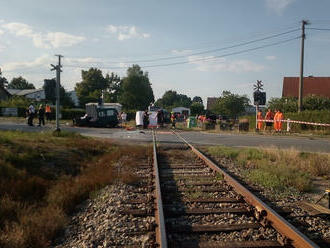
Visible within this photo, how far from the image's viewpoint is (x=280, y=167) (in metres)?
7.92

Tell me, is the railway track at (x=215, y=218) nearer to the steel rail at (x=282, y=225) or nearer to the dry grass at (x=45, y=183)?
the steel rail at (x=282, y=225)

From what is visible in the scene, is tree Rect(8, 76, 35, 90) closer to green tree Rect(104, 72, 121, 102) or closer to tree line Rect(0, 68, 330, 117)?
tree line Rect(0, 68, 330, 117)

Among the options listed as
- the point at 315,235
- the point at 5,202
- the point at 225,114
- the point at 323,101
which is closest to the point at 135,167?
the point at 5,202

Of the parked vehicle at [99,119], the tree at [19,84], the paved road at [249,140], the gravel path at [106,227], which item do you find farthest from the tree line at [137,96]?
the gravel path at [106,227]

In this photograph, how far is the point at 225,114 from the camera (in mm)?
71688

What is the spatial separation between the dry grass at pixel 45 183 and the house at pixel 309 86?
50.7 meters

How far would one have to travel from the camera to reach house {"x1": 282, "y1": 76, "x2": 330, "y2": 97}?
55062mm

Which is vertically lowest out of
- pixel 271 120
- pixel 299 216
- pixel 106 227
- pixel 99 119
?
pixel 106 227

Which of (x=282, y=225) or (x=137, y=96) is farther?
(x=137, y=96)

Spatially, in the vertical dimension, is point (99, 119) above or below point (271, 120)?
below

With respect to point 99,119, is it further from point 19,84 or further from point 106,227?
point 19,84

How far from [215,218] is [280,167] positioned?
400 centimetres

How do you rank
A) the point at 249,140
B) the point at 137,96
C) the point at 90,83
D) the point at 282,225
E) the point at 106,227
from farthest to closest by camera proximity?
the point at 90,83 → the point at 137,96 → the point at 249,140 → the point at 106,227 → the point at 282,225

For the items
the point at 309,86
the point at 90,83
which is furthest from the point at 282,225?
the point at 90,83
